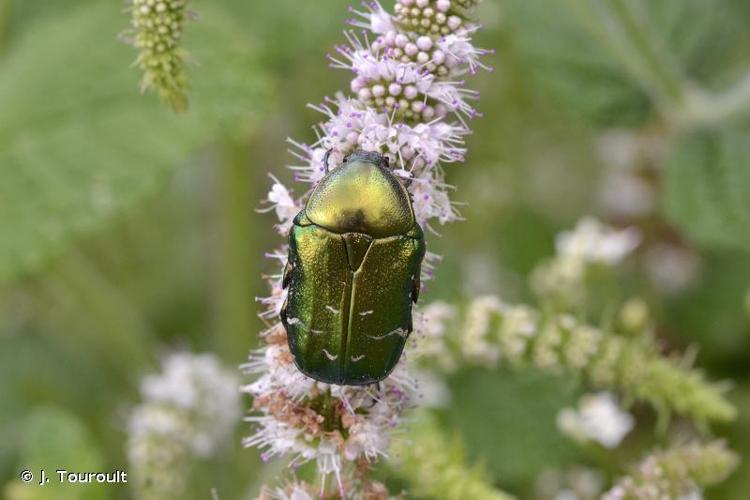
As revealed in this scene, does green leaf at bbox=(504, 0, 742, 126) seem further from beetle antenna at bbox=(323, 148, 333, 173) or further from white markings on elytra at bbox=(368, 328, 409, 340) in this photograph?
white markings on elytra at bbox=(368, 328, 409, 340)

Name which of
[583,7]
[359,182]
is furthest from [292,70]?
[359,182]

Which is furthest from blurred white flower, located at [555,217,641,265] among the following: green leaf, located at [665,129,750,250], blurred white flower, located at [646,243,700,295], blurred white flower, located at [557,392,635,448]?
blurred white flower, located at [646,243,700,295]

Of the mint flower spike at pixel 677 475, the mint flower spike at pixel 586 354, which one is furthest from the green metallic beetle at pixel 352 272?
the mint flower spike at pixel 677 475

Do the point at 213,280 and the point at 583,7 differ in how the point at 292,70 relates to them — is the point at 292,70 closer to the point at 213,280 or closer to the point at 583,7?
the point at 213,280

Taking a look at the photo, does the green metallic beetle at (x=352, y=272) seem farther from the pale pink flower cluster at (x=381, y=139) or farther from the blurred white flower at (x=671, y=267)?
the blurred white flower at (x=671, y=267)

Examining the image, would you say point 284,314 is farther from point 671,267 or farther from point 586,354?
point 671,267
